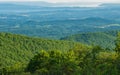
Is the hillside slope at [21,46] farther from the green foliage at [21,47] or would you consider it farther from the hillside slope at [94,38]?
the hillside slope at [94,38]

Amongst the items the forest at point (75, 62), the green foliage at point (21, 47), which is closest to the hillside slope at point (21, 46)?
the green foliage at point (21, 47)

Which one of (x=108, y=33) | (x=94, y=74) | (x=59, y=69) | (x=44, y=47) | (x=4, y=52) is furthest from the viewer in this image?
(x=108, y=33)

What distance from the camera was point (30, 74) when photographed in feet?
174

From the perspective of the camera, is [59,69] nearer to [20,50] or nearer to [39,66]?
[39,66]

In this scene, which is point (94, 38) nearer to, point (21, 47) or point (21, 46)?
point (21, 46)

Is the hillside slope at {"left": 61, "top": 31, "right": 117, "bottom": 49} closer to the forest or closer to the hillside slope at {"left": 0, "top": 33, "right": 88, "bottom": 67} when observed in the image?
the hillside slope at {"left": 0, "top": 33, "right": 88, "bottom": 67}

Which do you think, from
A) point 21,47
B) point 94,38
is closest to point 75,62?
point 21,47

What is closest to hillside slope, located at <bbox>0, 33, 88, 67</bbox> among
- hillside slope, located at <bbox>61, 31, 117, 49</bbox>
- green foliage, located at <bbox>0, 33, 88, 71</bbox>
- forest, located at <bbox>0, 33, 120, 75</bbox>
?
green foliage, located at <bbox>0, 33, 88, 71</bbox>

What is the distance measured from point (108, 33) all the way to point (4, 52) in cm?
9920

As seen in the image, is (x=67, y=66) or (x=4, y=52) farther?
(x=4, y=52)

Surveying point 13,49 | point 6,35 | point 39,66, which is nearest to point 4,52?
point 13,49

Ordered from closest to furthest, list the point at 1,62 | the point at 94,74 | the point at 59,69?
the point at 94,74
the point at 59,69
the point at 1,62

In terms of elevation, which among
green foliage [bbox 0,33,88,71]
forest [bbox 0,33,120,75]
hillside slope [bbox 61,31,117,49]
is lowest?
hillside slope [bbox 61,31,117,49]

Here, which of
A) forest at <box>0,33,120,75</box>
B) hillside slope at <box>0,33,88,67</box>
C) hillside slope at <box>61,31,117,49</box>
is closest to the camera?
forest at <box>0,33,120,75</box>
